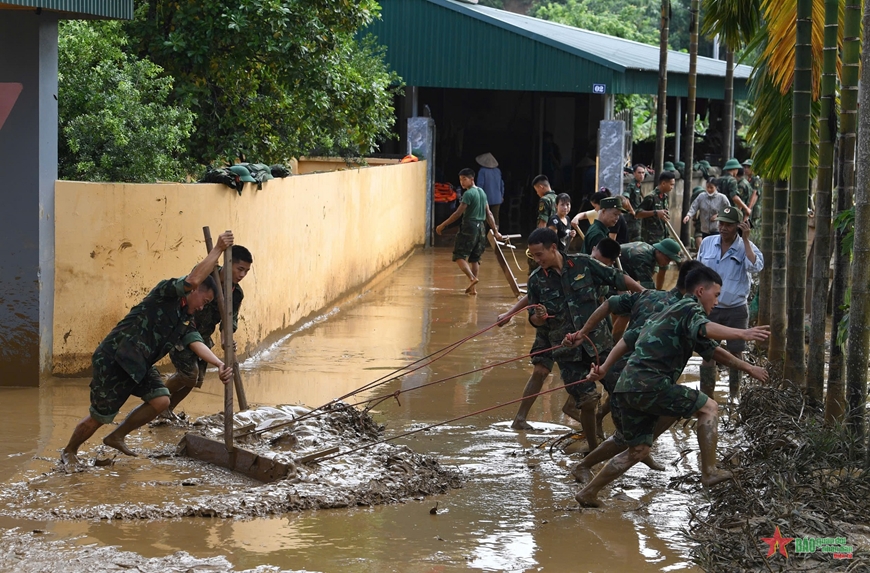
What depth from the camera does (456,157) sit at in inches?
1137

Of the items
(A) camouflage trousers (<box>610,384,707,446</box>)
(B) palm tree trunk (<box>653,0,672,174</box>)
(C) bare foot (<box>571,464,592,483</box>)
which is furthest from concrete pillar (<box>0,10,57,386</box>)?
(B) palm tree trunk (<box>653,0,672,174</box>)

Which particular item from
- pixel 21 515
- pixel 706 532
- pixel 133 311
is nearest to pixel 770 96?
pixel 706 532

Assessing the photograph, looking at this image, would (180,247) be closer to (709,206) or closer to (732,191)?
(709,206)

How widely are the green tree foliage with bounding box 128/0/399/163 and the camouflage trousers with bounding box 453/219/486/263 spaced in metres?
2.53

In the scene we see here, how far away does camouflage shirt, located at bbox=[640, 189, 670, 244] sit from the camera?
50.5ft

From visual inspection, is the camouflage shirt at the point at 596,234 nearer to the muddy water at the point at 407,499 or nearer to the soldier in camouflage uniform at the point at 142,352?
the muddy water at the point at 407,499

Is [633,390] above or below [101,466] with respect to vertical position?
above

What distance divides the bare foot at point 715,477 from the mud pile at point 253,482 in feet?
5.15

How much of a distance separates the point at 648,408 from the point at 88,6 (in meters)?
6.07

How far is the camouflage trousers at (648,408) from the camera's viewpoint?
6469 mm

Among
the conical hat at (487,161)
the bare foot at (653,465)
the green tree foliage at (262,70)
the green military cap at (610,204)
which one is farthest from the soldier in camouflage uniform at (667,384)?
the conical hat at (487,161)

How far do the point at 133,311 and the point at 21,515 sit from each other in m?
1.62

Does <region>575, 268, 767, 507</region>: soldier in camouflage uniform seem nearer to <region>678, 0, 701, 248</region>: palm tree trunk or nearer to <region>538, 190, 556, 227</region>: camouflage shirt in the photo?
<region>538, 190, 556, 227</region>: camouflage shirt

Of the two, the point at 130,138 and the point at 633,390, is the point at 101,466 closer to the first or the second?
the point at 633,390
